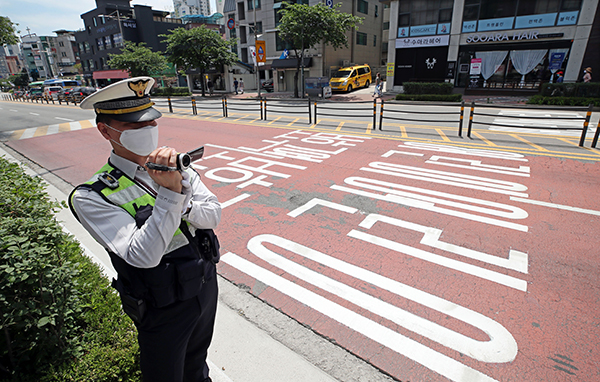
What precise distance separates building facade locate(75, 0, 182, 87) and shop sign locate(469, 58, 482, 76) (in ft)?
167

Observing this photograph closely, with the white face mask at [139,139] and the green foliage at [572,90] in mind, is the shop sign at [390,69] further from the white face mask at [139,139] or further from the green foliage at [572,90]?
the white face mask at [139,139]

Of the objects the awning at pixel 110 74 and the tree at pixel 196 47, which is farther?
the awning at pixel 110 74

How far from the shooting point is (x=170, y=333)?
187 centimetres

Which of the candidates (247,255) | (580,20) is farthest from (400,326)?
(580,20)

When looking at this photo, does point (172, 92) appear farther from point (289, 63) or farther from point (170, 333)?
point (170, 333)

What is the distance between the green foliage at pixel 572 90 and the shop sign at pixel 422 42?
8.09 metres

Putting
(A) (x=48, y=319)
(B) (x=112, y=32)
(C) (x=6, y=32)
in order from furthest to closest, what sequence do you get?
(B) (x=112, y=32) → (C) (x=6, y=32) → (A) (x=48, y=319)

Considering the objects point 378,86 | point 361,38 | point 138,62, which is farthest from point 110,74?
point 378,86

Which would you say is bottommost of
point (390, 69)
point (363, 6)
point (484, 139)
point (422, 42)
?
point (484, 139)

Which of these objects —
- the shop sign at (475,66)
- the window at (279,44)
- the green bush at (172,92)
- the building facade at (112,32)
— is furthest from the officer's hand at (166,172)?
the building facade at (112,32)

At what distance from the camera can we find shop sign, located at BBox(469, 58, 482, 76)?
24.4m

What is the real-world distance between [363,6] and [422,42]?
16.3m

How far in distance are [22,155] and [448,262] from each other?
531 inches

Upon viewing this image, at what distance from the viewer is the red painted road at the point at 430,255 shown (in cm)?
298
